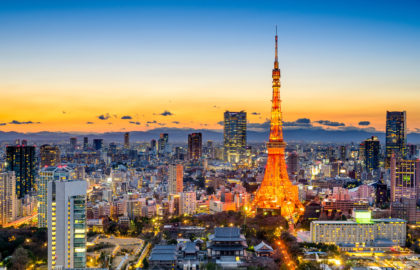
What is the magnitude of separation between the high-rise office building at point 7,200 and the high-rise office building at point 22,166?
4.50m

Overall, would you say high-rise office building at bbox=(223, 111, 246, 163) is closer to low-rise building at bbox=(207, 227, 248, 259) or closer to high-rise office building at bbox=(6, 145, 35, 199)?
high-rise office building at bbox=(6, 145, 35, 199)

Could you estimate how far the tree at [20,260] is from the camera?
1143cm

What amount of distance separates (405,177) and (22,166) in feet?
69.4

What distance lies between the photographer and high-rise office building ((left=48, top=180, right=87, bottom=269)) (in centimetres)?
1092

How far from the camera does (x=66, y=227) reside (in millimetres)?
10930

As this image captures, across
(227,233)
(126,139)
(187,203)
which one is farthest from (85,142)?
(227,233)

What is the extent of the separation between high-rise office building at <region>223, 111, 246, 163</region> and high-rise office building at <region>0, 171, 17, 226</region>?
105ft

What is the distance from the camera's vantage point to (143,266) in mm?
11516

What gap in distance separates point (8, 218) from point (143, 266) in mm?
11294

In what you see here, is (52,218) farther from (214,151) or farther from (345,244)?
(214,151)

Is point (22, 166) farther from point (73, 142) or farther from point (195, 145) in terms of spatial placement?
point (73, 142)

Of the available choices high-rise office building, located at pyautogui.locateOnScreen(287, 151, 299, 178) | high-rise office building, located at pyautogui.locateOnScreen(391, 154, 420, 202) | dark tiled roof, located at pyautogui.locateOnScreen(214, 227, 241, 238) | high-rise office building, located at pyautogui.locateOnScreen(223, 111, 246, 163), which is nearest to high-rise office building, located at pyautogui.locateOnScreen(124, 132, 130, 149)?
high-rise office building, located at pyautogui.locateOnScreen(223, 111, 246, 163)

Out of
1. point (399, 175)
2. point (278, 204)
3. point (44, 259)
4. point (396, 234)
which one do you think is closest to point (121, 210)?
point (278, 204)

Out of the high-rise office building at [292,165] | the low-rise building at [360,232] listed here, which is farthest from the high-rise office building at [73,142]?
the low-rise building at [360,232]
